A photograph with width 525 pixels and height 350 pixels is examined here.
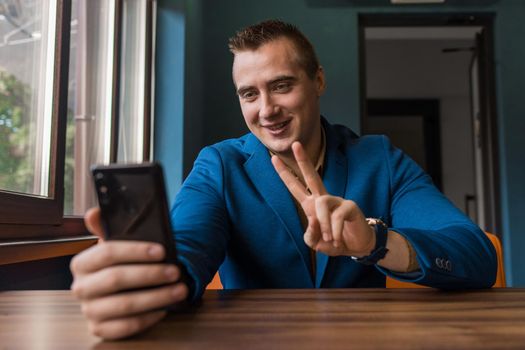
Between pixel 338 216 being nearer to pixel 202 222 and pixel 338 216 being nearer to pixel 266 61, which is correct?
pixel 202 222

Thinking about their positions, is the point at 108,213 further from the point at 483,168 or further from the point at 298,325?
the point at 483,168

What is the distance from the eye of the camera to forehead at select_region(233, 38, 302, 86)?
1.17m

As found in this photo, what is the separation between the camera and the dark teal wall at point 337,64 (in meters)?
3.21

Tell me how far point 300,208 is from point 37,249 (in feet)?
1.95

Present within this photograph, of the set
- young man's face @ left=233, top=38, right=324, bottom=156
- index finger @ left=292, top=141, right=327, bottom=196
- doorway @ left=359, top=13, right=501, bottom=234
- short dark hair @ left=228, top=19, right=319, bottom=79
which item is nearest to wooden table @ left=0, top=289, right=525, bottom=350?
index finger @ left=292, top=141, right=327, bottom=196

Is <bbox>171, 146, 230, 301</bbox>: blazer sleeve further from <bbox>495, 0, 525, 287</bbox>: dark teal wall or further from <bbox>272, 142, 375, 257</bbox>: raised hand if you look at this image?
<bbox>495, 0, 525, 287</bbox>: dark teal wall

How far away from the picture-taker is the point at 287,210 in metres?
1.08

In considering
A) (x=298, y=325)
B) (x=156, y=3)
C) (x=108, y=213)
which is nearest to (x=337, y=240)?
(x=298, y=325)

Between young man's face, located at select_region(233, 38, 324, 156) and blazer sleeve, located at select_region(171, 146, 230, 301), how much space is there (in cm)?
14

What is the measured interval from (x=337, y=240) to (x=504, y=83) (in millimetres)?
3032

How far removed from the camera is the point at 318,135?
4.29 feet

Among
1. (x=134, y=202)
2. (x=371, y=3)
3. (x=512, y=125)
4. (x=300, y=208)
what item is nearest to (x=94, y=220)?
(x=134, y=202)

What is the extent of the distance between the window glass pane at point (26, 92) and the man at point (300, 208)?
55 cm

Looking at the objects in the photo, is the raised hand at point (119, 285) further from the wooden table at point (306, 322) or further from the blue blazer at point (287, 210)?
the blue blazer at point (287, 210)
